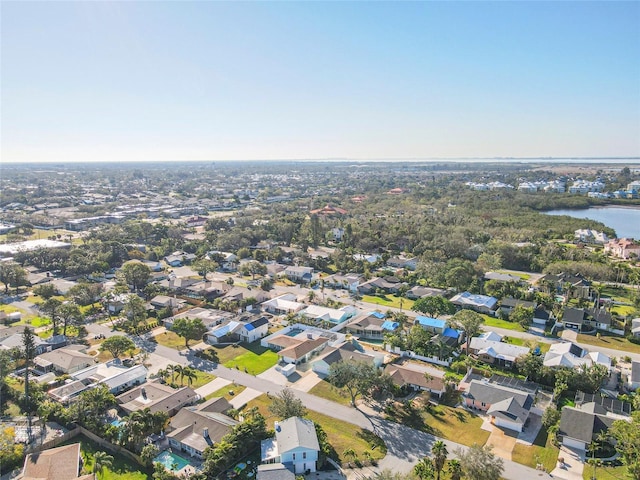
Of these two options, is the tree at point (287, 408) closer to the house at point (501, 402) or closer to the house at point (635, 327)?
the house at point (501, 402)

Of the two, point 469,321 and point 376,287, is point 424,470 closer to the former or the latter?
point 469,321

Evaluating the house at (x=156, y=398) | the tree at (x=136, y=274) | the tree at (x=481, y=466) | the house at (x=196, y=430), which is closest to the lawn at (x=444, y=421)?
the tree at (x=481, y=466)

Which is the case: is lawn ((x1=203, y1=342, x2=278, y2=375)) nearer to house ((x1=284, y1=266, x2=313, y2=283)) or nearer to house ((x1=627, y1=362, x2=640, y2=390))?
house ((x1=284, y1=266, x2=313, y2=283))

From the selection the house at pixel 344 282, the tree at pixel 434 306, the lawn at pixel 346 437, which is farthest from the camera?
the house at pixel 344 282

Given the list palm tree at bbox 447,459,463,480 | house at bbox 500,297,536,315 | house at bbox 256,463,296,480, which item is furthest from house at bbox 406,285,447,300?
house at bbox 256,463,296,480

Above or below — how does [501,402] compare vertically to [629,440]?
below

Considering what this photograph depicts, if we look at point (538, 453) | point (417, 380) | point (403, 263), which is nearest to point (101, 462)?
point (417, 380)

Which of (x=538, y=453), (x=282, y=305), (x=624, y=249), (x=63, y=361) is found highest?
(x=624, y=249)

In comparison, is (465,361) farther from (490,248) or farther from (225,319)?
(490,248)
